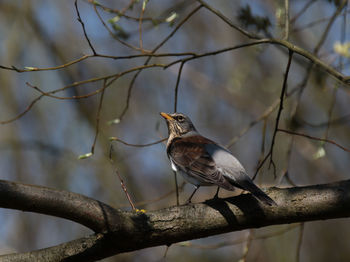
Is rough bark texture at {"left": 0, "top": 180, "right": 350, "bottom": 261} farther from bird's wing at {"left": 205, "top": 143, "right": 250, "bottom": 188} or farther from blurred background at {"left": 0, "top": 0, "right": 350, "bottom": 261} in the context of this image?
blurred background at {"left": 0, "top": 0, "right": 350, "bottom": 261}

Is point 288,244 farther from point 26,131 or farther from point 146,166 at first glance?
point 26,131

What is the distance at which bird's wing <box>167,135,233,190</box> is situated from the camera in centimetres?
477

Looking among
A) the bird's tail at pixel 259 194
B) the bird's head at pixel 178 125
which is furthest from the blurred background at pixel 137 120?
the bird's tail at pixel 259 194

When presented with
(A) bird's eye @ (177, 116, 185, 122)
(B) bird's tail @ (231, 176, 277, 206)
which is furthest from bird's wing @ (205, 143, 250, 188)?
(A) bird's eye @ (177, 116, 185, 122)

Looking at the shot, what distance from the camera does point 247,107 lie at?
9992mm

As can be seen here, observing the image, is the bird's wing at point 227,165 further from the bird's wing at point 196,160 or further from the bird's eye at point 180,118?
the bird's eye at point 180,118

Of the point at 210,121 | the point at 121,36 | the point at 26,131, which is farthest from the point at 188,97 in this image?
the point at 121,36

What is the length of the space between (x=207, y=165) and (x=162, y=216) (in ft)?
4.89

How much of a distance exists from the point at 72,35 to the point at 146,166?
370 centimetres

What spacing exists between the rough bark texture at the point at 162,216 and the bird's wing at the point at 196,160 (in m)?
0.66

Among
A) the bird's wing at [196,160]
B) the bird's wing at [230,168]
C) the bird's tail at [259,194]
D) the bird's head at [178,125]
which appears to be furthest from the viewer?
the bird's head at [178,125]

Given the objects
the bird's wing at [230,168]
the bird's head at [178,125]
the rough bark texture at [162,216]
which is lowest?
the rough bark texture at [162,216]

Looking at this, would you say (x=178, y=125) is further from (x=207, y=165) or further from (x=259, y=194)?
(x=259, y=194)

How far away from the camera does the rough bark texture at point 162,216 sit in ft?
10.6
